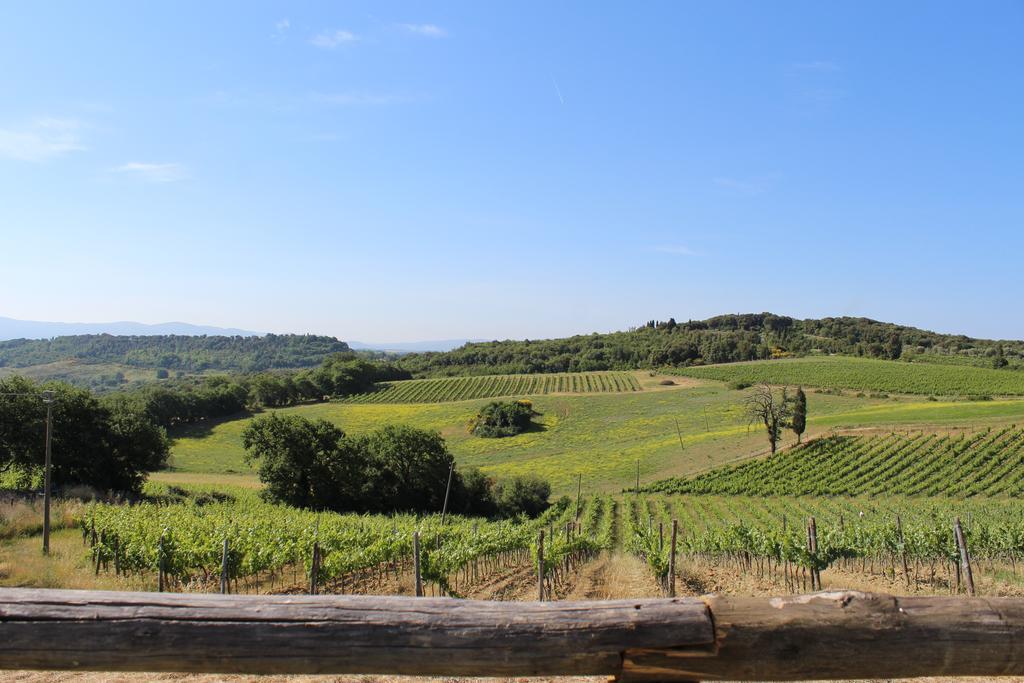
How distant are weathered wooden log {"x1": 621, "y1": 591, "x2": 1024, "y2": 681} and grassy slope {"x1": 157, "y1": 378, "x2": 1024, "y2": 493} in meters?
53.2

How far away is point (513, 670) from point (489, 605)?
10.0 inches

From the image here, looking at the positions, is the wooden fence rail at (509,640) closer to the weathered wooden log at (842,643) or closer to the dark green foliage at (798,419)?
the weathered wooden log at (842,643)

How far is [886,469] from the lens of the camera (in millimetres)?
49469

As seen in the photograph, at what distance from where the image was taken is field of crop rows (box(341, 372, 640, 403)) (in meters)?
107

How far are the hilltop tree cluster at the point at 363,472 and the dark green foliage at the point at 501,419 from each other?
3333 cm

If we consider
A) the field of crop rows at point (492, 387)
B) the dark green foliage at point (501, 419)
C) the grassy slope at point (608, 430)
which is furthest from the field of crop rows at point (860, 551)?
the field of crop rows at point (492, 387)

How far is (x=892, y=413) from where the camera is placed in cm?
6619

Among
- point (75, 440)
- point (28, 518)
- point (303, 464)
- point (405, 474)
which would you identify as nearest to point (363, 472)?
point (405, 474)

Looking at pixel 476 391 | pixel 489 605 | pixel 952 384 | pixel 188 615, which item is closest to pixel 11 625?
pixel 188 615

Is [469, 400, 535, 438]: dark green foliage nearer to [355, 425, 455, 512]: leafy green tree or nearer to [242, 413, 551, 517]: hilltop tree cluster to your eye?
[242, 413, 551, 517]: hilltop tree cluster

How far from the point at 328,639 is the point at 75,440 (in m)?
46.4

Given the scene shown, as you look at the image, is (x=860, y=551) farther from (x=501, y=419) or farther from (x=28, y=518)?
(x=501, y=419)

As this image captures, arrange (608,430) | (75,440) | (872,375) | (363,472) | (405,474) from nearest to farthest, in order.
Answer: (75,440)
(363,472)
(405,474)
(608,430)
(872,375)

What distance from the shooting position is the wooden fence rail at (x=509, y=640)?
2363 mm
